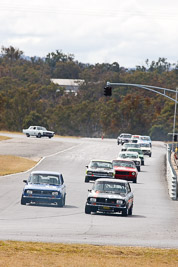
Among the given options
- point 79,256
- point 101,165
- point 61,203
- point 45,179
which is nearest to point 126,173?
point 101,165

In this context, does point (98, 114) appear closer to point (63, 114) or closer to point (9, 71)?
point (63, 114)

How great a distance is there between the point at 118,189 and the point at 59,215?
107 inches

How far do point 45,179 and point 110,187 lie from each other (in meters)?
3.59

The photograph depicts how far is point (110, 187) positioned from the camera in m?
26.8

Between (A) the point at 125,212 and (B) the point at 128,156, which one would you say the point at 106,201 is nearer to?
(A) the point at 125,212

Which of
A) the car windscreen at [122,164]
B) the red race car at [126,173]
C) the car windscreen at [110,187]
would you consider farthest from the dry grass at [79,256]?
the car windscreen at [122,164]

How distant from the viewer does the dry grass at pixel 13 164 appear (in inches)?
2056

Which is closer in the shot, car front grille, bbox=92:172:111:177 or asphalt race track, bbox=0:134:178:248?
asphalt race track, bbox=0:134:178:248

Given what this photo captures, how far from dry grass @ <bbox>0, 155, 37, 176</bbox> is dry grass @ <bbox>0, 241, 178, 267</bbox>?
101 ft

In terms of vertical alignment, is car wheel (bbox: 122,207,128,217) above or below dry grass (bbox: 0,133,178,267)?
below

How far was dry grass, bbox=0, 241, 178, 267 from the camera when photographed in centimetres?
1491

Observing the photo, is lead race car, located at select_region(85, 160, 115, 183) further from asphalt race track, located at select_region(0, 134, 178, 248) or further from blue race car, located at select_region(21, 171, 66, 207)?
blue race car, located at select_region(21, 171, 66, 207)

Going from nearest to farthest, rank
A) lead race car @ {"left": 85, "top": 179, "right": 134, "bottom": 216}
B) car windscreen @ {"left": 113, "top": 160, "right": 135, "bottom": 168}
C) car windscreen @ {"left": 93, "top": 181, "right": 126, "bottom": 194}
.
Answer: lead race car @ {"left": 85, "top": 179, "right": 134, "bottom": 216}
car windscreen @ {"left": 93, "top": 181, "right": 126, "bottom": 194}
car windscreen @ {"left": 113, "top": 160, "right": 135, "bottom": 168}

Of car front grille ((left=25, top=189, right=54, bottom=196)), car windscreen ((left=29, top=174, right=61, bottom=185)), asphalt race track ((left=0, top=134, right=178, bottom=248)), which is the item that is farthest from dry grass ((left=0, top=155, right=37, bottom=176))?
car front grille ((left=25, top=189, right=54, bottom=196))
